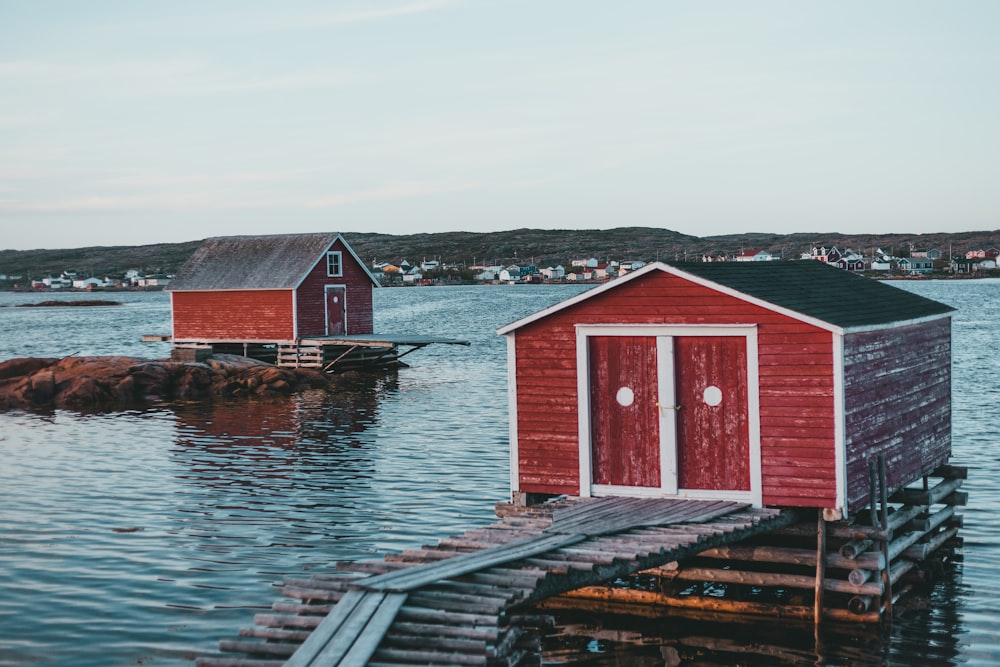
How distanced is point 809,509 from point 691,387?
7.06ft

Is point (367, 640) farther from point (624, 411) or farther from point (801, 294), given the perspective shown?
point (801, 294)

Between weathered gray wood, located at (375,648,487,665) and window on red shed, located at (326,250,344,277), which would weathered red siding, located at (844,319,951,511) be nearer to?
weathered gray wood, located at (375,648,487,665)

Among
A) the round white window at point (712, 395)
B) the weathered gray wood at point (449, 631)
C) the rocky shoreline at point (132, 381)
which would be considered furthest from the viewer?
the rocky shoreline at point (132, 381)

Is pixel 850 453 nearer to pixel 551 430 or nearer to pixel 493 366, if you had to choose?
pixel 551 430

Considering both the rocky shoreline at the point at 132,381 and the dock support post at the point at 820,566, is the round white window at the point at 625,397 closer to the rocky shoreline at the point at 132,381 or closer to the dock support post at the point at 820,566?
the dock support post at the point at 820,566

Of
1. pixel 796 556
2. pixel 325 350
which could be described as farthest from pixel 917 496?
pixel 325 350

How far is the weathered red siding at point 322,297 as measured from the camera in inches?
1842

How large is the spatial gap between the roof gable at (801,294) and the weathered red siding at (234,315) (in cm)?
3218

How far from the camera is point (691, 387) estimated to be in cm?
1452

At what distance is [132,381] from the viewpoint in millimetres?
40781

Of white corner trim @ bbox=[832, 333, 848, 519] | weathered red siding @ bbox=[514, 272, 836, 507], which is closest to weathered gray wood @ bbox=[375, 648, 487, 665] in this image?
weathered red siding @ bbox=[514, 272, 836, 507]

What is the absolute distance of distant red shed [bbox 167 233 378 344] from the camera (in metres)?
46.8

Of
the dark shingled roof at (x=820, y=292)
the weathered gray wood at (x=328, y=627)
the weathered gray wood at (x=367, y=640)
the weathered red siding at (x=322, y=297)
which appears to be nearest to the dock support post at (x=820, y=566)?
the dark shingled roof at (x=820, y=292)

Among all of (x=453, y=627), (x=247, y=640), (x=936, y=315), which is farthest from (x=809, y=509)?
(x=247, y=640)
